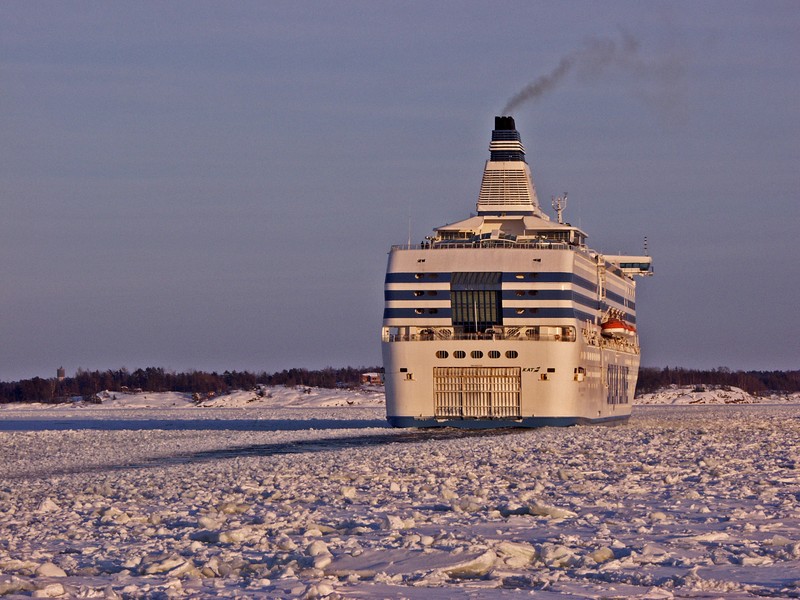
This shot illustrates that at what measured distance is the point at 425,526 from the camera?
14.8 m

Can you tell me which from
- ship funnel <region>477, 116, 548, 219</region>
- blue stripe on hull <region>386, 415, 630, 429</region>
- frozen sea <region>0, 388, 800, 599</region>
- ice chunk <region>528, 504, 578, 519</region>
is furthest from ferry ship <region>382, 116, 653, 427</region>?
ice chunk <region>528, 504, 578, 519</region>

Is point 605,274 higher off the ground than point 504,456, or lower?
higher

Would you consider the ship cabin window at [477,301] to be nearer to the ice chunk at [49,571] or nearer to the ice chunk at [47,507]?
the ice chunk at [47,507]

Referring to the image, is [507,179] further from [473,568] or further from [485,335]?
[473,568]

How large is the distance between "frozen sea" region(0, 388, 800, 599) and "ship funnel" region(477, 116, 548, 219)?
26909 millimetres

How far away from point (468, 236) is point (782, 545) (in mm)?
38999

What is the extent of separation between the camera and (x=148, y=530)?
50.7ft

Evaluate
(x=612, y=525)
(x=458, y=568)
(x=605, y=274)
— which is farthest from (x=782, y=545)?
(x=605, y=274)

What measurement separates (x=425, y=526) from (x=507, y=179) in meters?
41.0

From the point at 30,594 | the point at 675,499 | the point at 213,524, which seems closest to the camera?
the point at 30,594

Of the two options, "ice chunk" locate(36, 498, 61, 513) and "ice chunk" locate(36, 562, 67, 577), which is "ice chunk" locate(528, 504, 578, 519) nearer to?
"ice chunk" locate(36, 562, 67, 577)

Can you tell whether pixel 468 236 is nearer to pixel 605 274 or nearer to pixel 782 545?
pixel 605 274

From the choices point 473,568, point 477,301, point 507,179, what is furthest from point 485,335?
point 473,568

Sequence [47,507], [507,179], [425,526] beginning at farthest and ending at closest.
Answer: [507,179] < [47,507] < [425,526]
